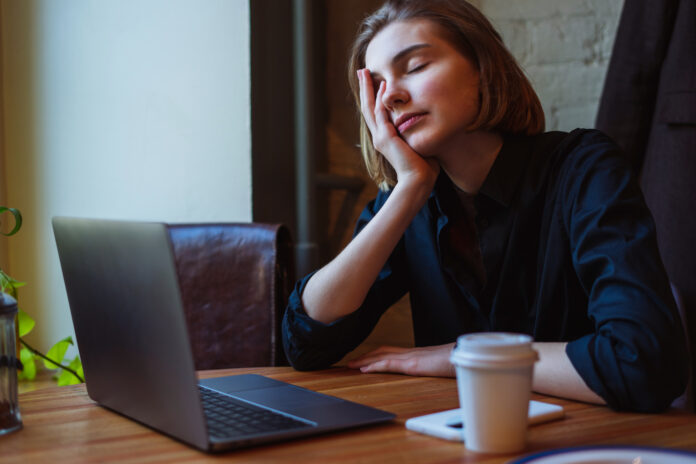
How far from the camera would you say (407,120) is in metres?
1.33

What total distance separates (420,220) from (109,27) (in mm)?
1065

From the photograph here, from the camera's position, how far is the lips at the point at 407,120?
1.31 meters

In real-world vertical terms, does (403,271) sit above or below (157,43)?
below

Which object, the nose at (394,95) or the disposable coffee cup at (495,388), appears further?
the nose at (394,95)

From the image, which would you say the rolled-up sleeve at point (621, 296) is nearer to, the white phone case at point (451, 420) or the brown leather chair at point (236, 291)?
the white phone case at point (451, 420)

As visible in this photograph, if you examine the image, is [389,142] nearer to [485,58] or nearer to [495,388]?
[485,58]

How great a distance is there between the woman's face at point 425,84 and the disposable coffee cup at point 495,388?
26.5 inches

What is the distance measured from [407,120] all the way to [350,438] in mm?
710

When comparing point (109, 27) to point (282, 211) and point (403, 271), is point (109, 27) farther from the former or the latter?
point (403, 271)

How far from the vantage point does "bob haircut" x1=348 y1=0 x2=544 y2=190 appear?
1.36 meters

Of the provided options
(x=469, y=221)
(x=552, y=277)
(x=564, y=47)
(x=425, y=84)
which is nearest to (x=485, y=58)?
(x=425, y=84)

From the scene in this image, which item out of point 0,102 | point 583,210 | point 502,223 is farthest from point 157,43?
point 583,210

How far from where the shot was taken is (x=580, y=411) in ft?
2.86

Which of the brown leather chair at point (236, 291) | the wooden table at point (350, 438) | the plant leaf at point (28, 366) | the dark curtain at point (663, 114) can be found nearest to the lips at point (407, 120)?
the brown leather chair at point (236, 291)
